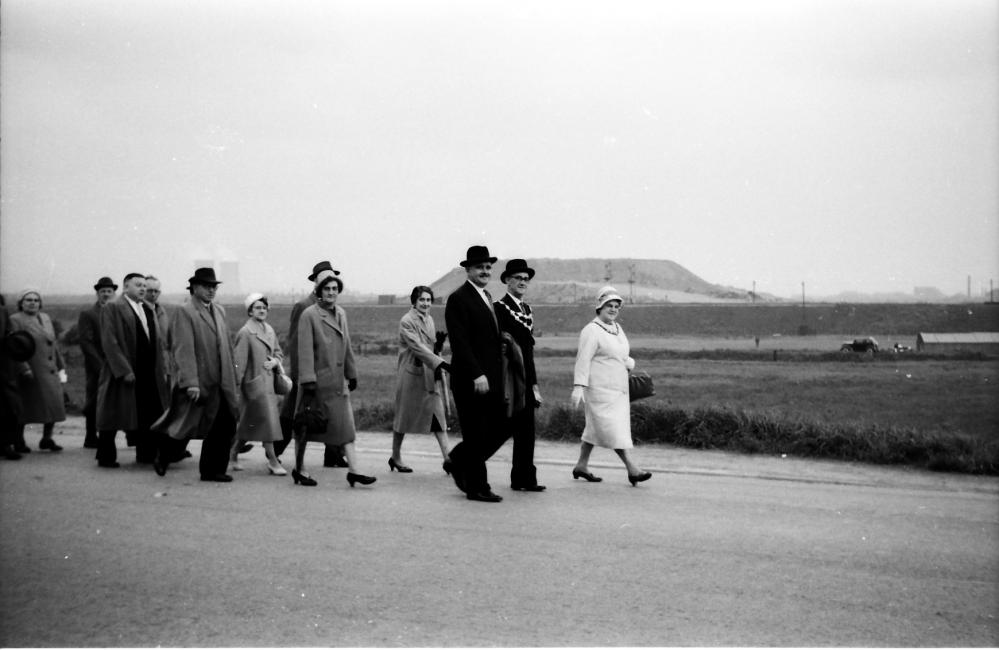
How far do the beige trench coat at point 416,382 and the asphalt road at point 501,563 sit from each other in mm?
954

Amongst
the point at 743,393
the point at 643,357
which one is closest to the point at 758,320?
the point at 643,357

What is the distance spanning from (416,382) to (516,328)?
1.93 m

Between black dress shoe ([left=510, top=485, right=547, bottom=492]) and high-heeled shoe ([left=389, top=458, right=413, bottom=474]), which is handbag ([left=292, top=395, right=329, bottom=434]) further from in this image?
black dress shoe ([left=510, top=485, right=547, bottom=492])

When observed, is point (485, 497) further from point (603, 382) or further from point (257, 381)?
point (257, 381)

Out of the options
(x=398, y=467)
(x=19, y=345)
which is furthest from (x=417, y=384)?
(x=19, y=345)

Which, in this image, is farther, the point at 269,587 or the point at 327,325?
the point at 327,325

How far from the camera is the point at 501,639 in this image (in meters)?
4.20

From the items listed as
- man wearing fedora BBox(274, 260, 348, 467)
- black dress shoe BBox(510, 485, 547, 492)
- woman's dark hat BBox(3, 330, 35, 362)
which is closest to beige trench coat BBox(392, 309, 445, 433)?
man wearing fedora BBox(274, 260, 348, 467)

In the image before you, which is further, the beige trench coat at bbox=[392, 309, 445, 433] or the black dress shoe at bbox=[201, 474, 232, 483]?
the beige trench coat at bbox=[392, 309, 445, 433]

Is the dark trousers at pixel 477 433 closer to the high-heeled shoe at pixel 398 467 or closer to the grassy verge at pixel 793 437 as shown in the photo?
the high-heeled shoe at pixel 398 467

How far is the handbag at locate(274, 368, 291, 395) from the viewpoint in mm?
9375

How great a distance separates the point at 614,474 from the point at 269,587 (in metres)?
4.61

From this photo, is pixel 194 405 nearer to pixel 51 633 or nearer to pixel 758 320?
pixel 51 633

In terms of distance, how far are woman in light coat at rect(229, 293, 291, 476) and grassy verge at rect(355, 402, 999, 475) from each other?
3.66 m
